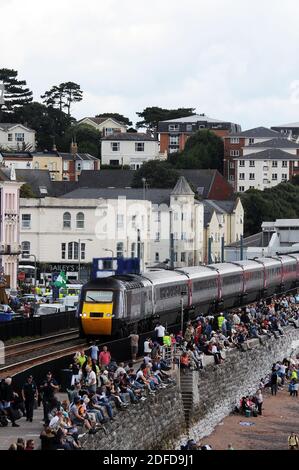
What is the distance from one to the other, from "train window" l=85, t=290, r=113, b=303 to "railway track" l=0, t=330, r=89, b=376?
1.55 metres

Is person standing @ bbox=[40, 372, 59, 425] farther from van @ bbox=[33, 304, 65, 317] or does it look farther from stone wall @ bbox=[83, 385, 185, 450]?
van @ bbox=[33, 304, 65, 317]

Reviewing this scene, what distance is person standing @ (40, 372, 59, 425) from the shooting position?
35.4m

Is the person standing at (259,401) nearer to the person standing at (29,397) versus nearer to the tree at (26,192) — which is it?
the person standing at (29,397)

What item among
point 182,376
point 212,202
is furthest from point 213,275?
point 212,202

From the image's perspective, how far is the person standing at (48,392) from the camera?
116 ft

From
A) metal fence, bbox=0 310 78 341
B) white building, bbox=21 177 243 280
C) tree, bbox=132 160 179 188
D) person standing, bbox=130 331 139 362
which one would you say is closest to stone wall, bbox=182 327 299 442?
person standing, bbox=130 331 139 362

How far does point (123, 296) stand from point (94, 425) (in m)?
19.6

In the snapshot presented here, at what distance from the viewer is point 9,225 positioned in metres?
94.5

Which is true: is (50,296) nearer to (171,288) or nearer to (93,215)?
(171,288)

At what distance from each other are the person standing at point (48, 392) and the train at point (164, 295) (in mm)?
15265

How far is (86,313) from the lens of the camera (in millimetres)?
53844

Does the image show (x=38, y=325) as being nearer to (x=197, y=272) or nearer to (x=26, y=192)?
(x=197, y=272)

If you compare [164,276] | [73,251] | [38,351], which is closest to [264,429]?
[38,351]

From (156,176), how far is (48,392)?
123 metres
